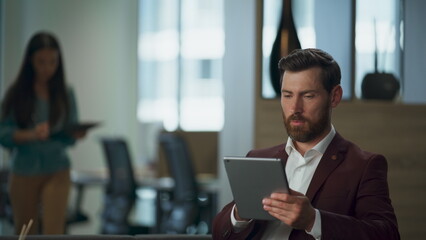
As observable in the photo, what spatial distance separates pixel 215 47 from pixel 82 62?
2.46m

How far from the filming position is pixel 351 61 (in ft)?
16.2

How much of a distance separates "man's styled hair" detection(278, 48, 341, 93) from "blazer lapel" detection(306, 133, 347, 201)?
0.17 metres

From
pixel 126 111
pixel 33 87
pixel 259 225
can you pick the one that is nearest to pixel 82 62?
pixel 126 111

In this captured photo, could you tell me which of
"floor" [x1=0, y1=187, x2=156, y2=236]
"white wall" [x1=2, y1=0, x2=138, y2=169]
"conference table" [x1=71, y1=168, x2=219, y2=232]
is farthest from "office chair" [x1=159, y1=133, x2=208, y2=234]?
"white wall" [x1=2, y1=0, x2=138, y2=169]

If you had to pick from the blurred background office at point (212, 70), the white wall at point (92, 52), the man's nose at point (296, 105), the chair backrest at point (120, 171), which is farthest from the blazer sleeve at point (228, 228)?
the white wall at point (92, 52)

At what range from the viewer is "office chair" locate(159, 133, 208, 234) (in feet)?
25.6

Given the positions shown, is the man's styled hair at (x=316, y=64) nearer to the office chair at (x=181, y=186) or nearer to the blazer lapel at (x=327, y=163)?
the blazer lapel at (x=327, y=163)

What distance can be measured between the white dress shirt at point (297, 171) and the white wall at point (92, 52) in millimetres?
7569

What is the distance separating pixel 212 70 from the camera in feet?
42.5

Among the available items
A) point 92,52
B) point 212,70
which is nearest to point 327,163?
point 92,52

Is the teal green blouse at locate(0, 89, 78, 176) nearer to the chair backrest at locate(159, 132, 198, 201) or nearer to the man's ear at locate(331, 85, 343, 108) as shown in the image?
the chair backrest at locate(159, 132, 198, 201)

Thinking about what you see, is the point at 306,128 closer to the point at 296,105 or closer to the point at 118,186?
the point at 296,105

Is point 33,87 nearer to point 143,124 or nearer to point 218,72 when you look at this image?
point 143,124

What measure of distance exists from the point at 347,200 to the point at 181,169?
5.20m
